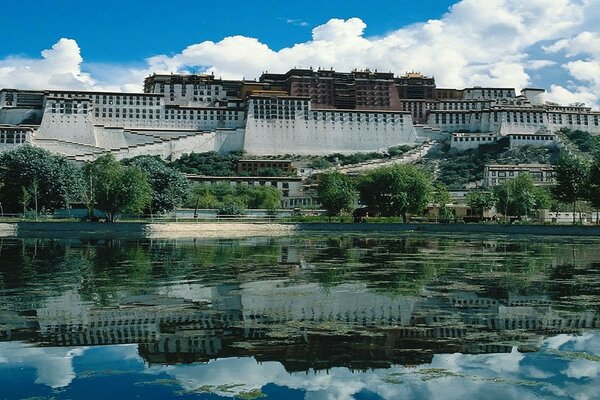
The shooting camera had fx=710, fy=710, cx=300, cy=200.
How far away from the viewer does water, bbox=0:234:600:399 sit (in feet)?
25.6

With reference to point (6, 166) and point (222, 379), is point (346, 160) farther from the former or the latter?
point (222, 379)

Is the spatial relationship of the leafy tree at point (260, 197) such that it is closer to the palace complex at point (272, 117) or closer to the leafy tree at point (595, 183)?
the palace complex at point (272, 117)

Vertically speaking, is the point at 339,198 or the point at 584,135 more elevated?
the point at 584,135

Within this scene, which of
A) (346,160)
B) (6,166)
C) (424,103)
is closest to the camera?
(6,166)

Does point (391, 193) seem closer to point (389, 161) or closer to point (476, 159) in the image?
point (389, 161)

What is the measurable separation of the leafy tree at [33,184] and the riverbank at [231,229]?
10.6 metres

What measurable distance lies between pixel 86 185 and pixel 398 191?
2502 cm

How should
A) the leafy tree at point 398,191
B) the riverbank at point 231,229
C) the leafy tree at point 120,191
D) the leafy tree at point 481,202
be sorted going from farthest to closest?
1. the leafy tree at point 481,202
2. the leafy tree at point 398,191
3. the leafy tree at point 120,191
4. the riverbank at point 231,229

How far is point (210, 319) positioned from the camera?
1142cm

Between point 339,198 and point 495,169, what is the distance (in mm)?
32780

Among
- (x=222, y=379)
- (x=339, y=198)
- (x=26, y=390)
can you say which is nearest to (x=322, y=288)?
(x=222, y=379)

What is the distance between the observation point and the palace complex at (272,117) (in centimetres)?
8669

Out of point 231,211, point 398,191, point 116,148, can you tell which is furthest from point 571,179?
point 116,148

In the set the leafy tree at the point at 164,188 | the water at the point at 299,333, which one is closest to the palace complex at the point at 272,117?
the leafy tree at the point at 164,188
